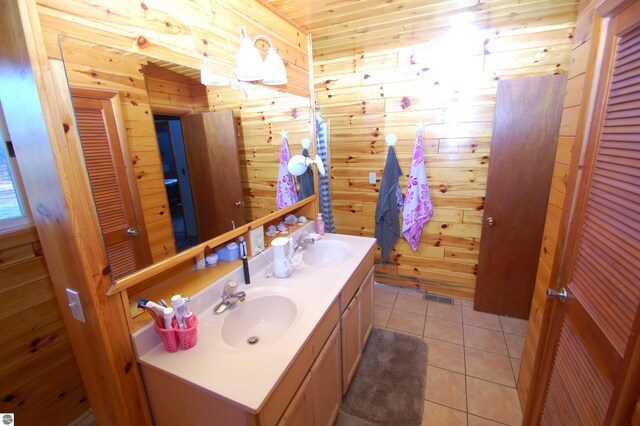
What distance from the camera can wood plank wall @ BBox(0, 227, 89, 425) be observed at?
1434mm

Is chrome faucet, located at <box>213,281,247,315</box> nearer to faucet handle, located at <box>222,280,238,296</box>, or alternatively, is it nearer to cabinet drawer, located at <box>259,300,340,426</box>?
faucet handle, located at <box>222,280,238,296</box>

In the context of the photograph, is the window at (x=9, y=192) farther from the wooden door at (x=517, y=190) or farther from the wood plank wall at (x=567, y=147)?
the wooden door at (x=517, y=190)

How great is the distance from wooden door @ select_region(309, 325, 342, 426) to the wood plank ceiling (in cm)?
202

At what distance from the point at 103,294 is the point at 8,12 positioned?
86cm

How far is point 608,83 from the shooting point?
3.19 feet

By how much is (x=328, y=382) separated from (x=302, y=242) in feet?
2.85

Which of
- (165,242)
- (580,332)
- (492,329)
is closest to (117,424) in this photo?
(165,242)

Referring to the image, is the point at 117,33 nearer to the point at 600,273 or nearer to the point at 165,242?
the point at 165,242

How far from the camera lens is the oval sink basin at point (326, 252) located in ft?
6.75

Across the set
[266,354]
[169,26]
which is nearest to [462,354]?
[266,354]

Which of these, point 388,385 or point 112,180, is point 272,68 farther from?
point 388,385

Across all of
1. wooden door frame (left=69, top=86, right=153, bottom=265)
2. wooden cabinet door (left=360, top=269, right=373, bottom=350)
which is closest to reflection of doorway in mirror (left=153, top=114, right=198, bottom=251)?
wooden door frame (left=69, top=86, right=153, bottom=265)

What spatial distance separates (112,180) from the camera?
1.04m

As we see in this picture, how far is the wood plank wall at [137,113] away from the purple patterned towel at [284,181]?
2.74 ft
